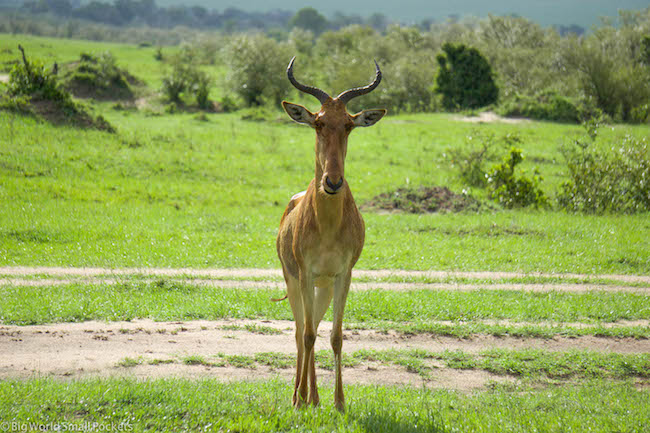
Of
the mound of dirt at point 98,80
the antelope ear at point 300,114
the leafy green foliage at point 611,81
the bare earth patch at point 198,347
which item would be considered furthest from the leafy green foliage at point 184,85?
the antelope ear at point 300,114

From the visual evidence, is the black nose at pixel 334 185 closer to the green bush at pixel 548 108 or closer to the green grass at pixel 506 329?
the green grass at pixel 506 329

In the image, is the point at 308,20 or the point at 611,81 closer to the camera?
the point at 611,81

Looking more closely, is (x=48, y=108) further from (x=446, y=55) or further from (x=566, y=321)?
(x=446, y=55)

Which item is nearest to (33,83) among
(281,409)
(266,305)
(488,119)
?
(266,305)

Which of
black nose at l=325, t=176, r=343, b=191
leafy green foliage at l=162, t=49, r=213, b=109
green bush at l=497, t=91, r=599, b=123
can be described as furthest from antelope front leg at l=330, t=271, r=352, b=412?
leafy green foliage at l=162, t=49, r=213, b=109

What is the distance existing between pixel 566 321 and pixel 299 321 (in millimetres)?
5901

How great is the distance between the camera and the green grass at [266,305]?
10.8 m

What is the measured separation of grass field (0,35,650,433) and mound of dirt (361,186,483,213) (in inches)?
26.7

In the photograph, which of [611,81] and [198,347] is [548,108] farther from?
[198,347]

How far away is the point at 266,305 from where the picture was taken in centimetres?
1157

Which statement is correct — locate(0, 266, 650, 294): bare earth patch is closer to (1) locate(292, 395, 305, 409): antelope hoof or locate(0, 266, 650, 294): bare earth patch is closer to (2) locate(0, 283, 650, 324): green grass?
(2) locate(0, 283, 650, 324): green grass

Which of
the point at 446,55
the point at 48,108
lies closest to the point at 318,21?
the point at 446,55

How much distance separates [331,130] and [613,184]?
16941mm

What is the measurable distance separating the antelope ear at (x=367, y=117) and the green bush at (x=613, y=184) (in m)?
15.2
